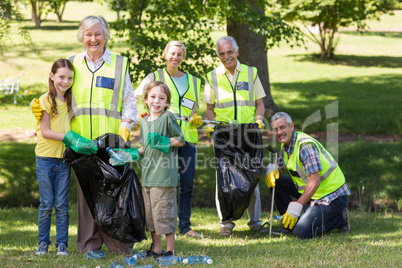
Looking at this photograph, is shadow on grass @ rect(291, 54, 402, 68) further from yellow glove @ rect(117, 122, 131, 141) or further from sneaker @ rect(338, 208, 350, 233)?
yellow glove @ rect(117, 122, 131, 141)

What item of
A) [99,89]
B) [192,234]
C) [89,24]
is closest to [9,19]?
[89,24]

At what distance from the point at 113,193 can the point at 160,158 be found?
1.40 ft

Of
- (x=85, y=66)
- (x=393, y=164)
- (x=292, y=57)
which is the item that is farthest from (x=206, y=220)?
(x=292, y=57)

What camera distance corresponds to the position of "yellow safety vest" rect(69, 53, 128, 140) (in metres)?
3.68

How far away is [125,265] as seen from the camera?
3453 millimetres

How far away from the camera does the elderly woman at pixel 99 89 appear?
3.63m

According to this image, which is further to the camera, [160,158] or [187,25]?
[187,25]

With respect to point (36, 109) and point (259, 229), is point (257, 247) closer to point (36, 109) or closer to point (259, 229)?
point (259, 229)

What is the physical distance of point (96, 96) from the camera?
3676mm

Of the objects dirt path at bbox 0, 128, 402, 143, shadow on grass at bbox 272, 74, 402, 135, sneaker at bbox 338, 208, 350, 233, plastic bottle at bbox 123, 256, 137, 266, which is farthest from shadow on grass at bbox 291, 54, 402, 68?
plastic bottle at bbox 123, 256, 137, 266

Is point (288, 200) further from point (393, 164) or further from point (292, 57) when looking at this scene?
point (292, 57)

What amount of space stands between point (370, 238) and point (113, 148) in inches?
96.8

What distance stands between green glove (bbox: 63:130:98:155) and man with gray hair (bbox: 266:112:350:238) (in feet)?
5.97

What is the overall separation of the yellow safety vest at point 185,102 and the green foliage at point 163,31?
2606 millimetres
